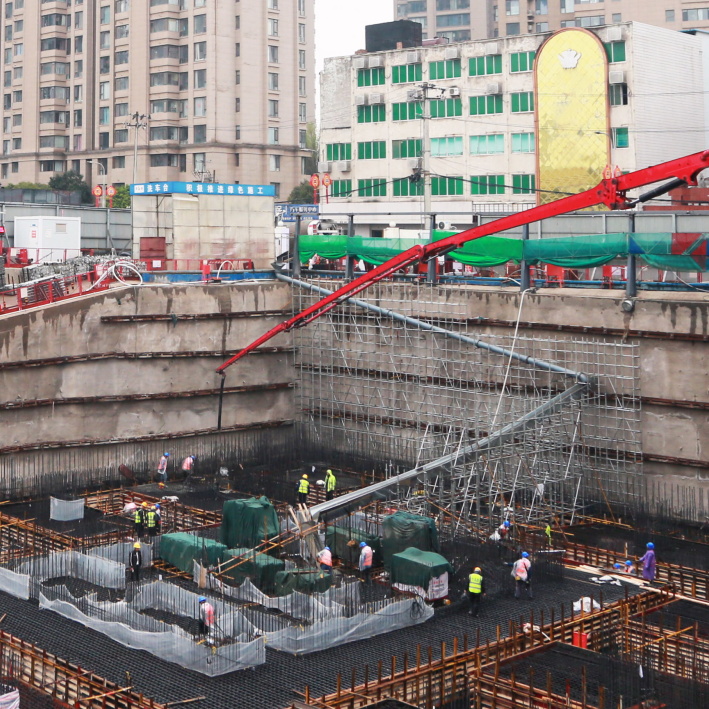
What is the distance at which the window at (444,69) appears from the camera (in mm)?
66062

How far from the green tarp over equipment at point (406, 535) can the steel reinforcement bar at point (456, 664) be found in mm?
4304

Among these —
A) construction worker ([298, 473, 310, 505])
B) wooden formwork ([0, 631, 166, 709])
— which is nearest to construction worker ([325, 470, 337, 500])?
construction worker ([298, 473, 310, 505])

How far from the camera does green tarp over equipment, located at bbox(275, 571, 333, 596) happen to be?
25.8 m

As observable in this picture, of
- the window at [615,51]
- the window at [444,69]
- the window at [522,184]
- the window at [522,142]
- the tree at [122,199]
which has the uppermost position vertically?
the window at [444,69]

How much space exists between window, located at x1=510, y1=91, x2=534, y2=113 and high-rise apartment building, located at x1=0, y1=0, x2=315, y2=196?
3294 centimetres

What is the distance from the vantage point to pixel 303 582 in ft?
84.6

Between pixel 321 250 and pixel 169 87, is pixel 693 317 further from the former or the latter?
pixel 169 87

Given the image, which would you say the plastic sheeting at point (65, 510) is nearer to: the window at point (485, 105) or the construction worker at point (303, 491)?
the construction worker at point (303, 491)

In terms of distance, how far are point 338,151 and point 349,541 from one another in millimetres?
45446

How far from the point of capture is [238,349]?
1726 inches

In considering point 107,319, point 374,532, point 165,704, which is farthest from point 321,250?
point 165,704

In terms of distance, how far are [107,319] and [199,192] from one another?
757 centimetres

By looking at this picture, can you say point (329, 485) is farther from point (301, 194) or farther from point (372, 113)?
point (301, 194)

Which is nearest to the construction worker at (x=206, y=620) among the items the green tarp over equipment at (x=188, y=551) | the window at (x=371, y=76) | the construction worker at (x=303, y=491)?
the green tarp over equipment at (x=188, y=551)
